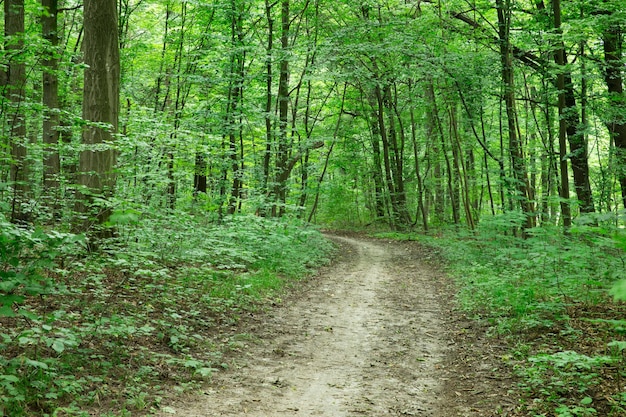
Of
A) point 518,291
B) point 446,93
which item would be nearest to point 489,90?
point 446,93

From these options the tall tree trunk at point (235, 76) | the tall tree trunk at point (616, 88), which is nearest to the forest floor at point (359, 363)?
the tall tree trunk at point (616, 88)

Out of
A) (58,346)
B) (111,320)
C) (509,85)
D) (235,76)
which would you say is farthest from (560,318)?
(235,76)

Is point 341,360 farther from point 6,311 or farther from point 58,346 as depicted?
point 6,311

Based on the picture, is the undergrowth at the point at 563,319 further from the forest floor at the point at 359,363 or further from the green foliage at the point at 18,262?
the green foliage at the point at 18,262

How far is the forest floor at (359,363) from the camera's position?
475 cm

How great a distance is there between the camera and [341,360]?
20.5ft

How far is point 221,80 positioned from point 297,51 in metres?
4.02

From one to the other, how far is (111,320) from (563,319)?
6.22m

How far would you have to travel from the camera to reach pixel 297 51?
17484mm

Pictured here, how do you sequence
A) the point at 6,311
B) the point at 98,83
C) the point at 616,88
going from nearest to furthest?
the point at 6,311 < the point at 98,83 < the point at 616,88

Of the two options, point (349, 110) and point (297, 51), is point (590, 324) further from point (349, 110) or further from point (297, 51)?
point (349, 110)

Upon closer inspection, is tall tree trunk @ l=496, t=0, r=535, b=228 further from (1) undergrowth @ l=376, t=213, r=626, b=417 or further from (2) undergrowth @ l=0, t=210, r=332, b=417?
(2) undergrowth @ l=0, t=210, r=332, b=417

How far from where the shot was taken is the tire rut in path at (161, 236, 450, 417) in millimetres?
4750

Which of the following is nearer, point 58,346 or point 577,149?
point 58,346
